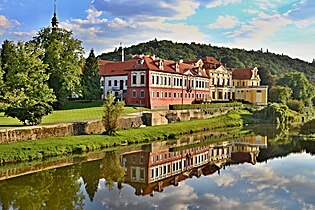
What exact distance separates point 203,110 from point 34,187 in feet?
112

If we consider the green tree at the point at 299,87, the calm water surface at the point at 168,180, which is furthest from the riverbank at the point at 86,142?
the green tree at the point at 299,87

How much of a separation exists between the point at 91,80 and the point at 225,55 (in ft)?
300

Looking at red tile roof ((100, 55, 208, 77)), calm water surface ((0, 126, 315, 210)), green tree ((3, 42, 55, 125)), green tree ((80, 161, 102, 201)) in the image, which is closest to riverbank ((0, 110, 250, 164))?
calm water surface ((0, 126, 315, 210))

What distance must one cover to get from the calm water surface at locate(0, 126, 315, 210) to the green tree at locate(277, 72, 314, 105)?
58.1 metres

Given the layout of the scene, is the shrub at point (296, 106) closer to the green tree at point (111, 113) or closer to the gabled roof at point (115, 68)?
the gabled roof at point (115, 68)

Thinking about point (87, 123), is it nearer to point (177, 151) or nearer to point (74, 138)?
point (74, 138)

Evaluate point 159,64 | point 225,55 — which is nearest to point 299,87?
point 159,64

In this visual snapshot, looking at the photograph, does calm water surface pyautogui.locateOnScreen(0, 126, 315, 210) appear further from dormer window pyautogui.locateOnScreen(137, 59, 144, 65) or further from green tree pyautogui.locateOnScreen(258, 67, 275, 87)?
green tree pyautogui.locateOnScreen(258, 67, 275, 87)

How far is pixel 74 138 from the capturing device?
92.4 feet

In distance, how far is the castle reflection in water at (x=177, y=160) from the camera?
811 inches

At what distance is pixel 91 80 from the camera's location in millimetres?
50438

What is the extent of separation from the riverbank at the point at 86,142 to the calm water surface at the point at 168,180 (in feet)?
3.90

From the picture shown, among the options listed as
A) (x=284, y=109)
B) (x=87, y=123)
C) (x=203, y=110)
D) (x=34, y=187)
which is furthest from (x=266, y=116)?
(x=34, y=187)

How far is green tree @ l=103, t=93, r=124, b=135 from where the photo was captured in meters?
30.3
